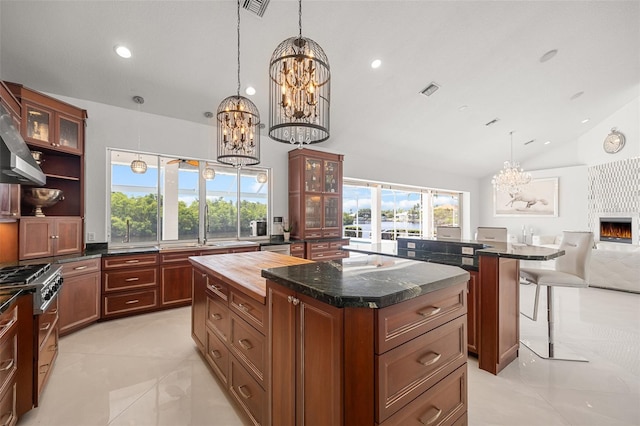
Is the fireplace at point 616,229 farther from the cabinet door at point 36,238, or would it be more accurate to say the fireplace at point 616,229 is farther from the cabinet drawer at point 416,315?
the cabinet door at point 36,238

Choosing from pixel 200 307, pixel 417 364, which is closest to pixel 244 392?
pixel 200 307

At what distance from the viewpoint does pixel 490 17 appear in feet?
10.8

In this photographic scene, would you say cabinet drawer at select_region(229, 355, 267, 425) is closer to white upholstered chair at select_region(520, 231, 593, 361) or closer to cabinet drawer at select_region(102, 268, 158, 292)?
Answer: cabinet drawer at select_region(102, 268, 158, 292)

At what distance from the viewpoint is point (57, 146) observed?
3121mm

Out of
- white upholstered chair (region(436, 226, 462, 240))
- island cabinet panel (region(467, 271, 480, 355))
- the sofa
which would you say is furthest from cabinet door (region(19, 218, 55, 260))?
the sofa

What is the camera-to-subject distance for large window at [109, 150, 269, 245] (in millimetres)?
4102

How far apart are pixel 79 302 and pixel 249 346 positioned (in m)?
2.79

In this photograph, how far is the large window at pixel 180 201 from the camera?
4.10m

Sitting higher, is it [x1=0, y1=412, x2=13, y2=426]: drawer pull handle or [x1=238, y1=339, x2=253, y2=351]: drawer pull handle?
[x1=238, y1=339, x2=253, y2=351]: drawer pull handle

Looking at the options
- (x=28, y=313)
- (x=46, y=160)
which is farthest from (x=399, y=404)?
(x=46, y=160)

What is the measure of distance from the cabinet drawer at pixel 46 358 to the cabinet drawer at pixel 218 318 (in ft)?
3.66

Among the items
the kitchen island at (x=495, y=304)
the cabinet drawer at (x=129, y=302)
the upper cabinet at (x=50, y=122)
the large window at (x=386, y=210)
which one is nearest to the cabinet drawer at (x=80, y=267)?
the cabinet drawer at (x=129, y=302)

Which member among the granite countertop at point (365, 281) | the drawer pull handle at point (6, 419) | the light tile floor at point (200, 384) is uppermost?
the granite countertop at point (365, 281)

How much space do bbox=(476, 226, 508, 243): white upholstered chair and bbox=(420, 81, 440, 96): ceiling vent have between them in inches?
92.4
